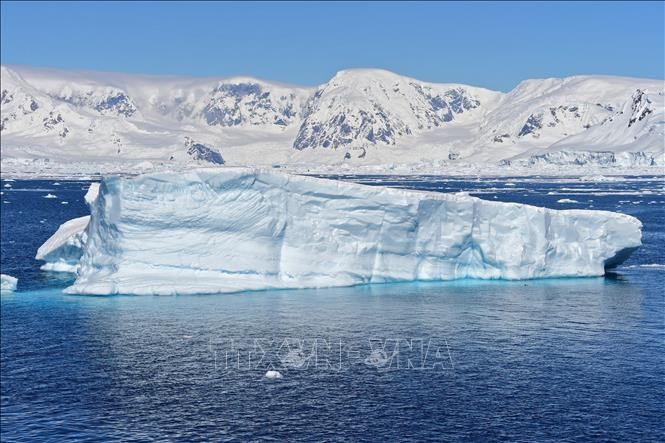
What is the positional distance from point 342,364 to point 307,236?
1563 centimetres

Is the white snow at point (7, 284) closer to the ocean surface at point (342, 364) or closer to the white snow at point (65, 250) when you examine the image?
the ocean surface at point (342, 364)

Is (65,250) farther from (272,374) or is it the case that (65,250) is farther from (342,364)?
(342,364)

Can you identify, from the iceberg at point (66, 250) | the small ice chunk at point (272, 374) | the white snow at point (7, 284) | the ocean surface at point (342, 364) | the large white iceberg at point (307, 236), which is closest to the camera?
the ocean surface at point (342, 364)

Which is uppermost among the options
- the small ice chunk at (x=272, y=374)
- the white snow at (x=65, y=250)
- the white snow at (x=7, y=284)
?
the white snow at (x=65, y=250)

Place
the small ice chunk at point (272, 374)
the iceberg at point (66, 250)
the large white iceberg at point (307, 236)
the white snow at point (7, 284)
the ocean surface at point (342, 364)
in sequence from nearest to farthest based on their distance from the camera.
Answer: the ocean surface at point (342, 364), the small ice chunk at point (272, 374), the white snow at point (7, 284), the large white iceberg at point (307, 236), the iceberg at point (66, 250)

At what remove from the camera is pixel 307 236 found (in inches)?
1762

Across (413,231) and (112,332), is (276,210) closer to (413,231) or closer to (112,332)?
(413,231)

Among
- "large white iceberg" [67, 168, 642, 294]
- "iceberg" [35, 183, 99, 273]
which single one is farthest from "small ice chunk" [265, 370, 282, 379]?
"iceberg" [35, 183, 99, 273]

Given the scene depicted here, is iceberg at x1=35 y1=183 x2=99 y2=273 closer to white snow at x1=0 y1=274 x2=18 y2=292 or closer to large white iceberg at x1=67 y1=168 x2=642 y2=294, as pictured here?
large white iceberg at x1=67 y1=168 x2=642 y2=294

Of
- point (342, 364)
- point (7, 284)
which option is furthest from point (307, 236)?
point (342, 364)

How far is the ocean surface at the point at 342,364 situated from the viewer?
24109 millimetres

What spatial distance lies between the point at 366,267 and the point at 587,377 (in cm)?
1843

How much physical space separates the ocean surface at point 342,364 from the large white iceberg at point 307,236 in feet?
5.34

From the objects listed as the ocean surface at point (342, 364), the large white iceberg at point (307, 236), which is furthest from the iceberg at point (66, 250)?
the ocean surface at point (342, 364)
